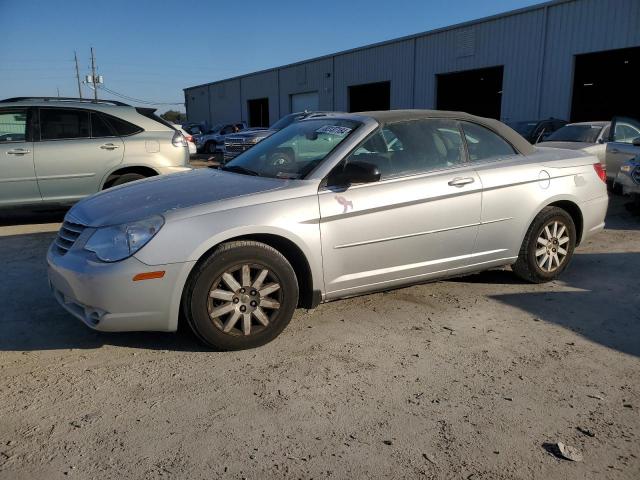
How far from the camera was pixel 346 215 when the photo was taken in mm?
3719

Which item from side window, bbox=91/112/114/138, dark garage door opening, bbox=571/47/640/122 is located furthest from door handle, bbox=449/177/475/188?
dark garage door opening, bbox=571/47/640/122

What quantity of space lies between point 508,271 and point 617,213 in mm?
4572

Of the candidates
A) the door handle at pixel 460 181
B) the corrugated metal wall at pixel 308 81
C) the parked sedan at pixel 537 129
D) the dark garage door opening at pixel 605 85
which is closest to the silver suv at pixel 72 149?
the door handle at pixel 460 181

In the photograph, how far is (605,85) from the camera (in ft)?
85.7

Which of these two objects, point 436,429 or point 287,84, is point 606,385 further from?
point 287,84

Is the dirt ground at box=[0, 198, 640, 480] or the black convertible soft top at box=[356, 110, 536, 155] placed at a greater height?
the black convertible soft top at box=[356, 110, 536, 155]

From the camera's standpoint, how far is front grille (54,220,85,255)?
3527 millimetres

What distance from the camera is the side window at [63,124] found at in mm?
7121

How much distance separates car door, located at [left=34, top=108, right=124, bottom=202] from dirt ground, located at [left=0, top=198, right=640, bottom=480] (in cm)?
292

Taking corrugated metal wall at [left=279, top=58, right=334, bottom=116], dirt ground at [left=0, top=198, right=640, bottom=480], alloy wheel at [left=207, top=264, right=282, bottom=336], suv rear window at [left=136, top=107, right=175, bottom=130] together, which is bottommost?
dirt ground at [left=0, top=198, right=640, bottom=480]

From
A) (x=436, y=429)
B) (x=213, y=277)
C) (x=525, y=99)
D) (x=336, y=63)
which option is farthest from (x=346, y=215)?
(x=336, y=63)

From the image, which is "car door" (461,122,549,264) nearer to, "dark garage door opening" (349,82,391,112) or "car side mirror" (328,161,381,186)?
"car side mirror" (328,161,381,186)

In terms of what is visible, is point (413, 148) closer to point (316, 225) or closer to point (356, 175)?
point (356, 175)

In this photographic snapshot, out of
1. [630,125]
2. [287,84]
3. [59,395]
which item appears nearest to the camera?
[59,395]
